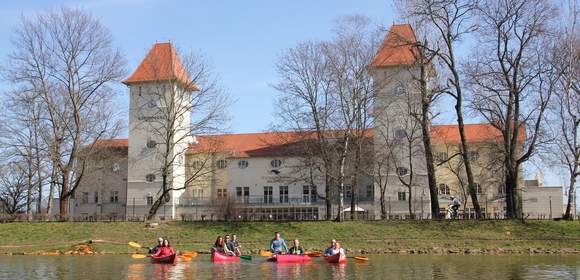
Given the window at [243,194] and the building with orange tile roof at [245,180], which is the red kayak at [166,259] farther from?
the window at [243,194]

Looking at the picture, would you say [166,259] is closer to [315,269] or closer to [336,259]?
[315,269]

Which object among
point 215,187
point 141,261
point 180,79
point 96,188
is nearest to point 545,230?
point 141,261

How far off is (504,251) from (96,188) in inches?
2090

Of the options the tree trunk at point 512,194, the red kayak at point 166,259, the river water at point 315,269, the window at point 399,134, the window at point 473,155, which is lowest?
the river water at point 315,269

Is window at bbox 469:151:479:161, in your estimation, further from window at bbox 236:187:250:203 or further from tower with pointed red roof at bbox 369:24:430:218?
window at bbox 236:187:250:203

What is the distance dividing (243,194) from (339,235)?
35.5 meters

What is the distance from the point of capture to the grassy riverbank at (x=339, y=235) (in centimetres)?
3609

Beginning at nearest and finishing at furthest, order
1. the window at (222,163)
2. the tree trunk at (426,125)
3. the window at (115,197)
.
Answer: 1. the tree trunk at (426,125)
2. the window at (222,163)
3. the window at (115,197)

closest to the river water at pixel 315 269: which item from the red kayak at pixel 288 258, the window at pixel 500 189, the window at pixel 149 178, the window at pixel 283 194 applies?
the red kayak at pixel 288 258

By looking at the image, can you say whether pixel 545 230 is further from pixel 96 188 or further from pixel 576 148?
pixel 96 188

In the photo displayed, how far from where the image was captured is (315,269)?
25.5 m

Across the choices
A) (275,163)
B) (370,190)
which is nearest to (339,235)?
(370,190)

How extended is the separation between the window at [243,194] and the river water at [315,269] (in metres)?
43.2

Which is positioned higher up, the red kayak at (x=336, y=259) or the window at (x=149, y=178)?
the window at (x=149, y=178)
